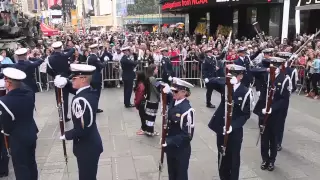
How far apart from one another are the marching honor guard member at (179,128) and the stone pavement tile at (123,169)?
1.43 metres

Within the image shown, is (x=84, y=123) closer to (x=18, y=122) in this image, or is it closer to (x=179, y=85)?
(x=18, y=122)

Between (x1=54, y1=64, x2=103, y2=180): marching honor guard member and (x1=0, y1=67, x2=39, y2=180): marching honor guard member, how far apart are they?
1.95ft

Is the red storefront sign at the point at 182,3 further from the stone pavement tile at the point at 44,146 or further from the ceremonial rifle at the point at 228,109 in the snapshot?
the ceremonial rifle at the point at 228,109

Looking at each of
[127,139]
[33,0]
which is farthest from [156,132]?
[33,0]

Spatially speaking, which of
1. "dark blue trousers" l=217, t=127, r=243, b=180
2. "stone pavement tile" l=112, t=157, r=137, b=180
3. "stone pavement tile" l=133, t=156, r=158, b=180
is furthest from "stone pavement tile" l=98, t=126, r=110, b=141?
"dark blue trousers" l=217, t=127, r=243, b=180

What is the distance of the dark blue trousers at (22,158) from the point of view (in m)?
4.69

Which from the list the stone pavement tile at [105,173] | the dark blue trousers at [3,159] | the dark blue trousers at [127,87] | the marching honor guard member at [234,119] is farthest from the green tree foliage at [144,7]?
the marching honor guard member at [234,119]

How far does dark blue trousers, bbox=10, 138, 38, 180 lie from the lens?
4688 mm

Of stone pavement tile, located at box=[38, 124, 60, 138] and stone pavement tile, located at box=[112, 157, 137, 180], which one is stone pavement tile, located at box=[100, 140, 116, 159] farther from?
stone pavement tile, located at box=[38, 124, 60, 138]

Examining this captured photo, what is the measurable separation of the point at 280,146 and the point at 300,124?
2200mm

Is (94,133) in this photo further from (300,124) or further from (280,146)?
(300,124)

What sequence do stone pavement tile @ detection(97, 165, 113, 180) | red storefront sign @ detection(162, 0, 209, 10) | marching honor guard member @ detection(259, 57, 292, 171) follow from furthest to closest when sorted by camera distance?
red storefront sign @ detection(162, 0, 209, 10)
marching honor guard member @ detection(259, 57, 292, 171)
stone pavement tile @ detection(97, 165, 113, 180)

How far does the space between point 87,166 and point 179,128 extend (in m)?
1.29

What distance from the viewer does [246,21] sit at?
1048 inches
